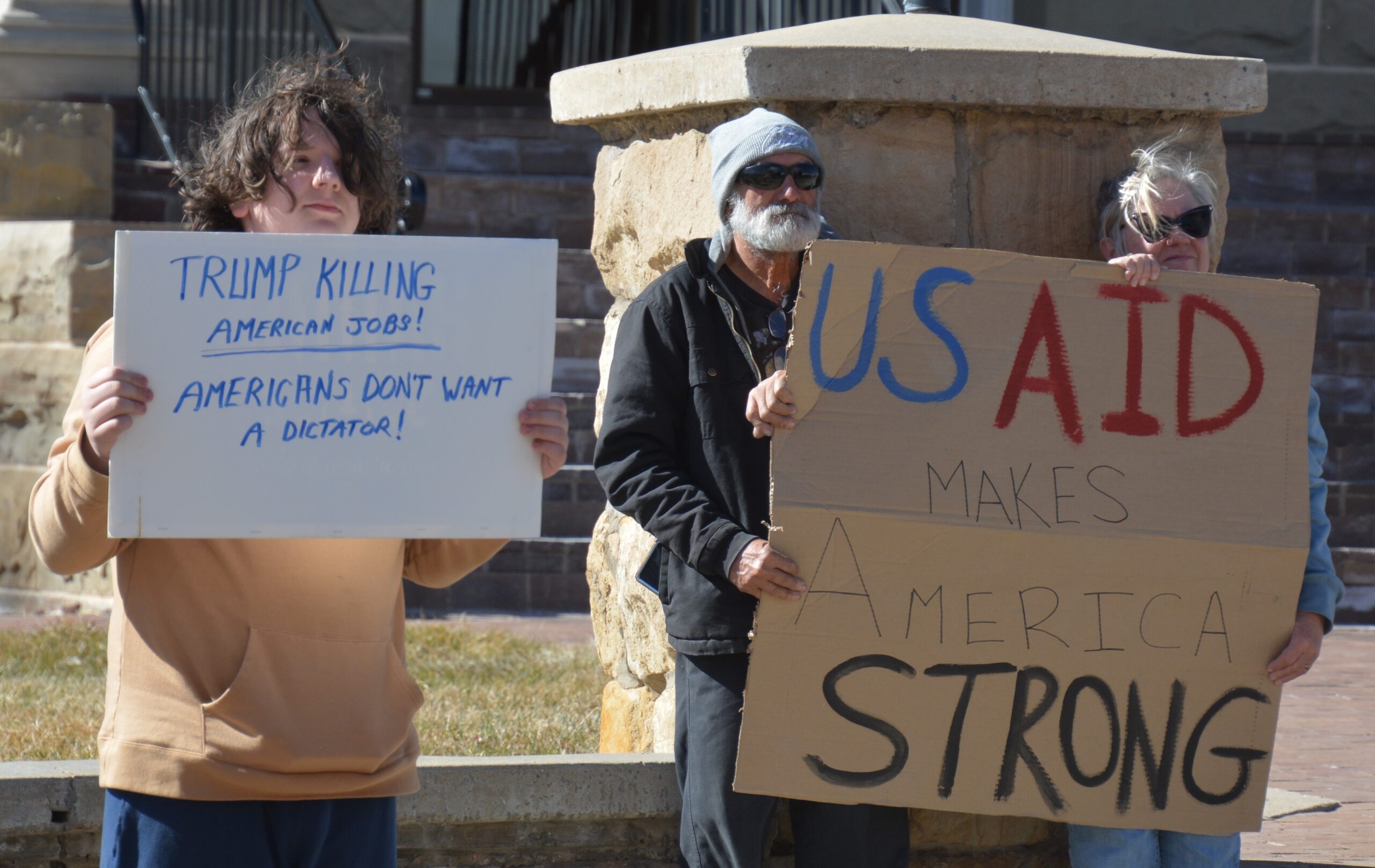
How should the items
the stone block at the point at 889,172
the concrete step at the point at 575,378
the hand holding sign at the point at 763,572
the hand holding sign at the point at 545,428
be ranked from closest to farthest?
the hand holding sign at the point at 545,428, the hand holding sign at the point at 763,572, the stone block at the point at 889,172, the concrete step at the point at 575,378

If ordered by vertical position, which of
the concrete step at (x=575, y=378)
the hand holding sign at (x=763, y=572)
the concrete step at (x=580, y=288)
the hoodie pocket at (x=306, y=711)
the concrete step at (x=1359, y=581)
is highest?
the concrete step at (x=580, y=288)

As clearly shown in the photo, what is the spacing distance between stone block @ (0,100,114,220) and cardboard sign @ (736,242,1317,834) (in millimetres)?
6434

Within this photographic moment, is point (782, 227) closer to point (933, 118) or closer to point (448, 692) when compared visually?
point (933, 118)

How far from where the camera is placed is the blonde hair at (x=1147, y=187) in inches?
126

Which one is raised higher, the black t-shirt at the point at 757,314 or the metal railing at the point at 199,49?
the metal railing at the point at 199,49

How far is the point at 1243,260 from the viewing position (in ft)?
32.1

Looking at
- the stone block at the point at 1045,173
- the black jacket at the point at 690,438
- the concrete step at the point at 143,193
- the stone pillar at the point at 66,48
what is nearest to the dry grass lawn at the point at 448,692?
the black jacket at the point at 690,438

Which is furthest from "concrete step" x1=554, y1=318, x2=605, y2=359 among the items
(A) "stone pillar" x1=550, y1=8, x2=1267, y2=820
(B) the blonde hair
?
(B) the blonde hair

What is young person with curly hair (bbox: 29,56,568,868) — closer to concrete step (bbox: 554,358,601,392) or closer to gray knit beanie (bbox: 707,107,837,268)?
gray knit beanie (bbox: 707,107,837,268)

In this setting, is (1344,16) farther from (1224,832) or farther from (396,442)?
(396,442)

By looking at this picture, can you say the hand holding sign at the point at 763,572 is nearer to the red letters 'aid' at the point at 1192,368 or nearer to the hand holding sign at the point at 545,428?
the hand holding sign at the point at 545,428

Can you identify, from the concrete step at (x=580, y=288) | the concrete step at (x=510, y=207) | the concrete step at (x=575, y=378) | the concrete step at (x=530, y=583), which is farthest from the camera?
the concrete step at (x=510, y=207)

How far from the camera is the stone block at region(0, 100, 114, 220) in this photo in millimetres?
8328

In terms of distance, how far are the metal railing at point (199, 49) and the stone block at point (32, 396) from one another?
1.35 m
